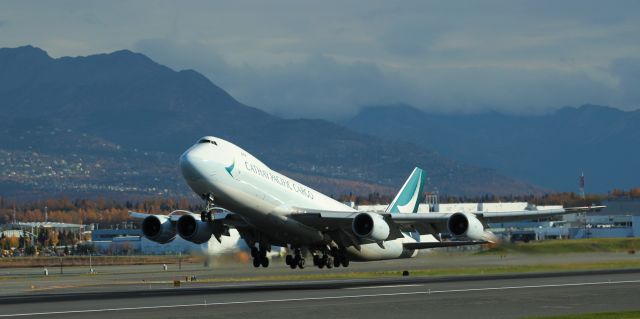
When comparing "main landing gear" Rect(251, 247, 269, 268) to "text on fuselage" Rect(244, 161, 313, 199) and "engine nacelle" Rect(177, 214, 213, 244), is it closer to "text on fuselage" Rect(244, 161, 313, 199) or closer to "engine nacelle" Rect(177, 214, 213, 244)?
"engine nacelle" Rect(177, 214, 213, 244)

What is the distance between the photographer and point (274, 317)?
4522 centimetres

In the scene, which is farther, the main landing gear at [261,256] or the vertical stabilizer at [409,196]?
the vertical stabilizer at [409,196]

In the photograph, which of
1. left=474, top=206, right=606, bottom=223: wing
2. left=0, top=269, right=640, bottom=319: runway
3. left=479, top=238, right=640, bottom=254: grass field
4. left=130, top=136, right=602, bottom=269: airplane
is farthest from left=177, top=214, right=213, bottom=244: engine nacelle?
left=479, top=238, right=640, bottom=254: grass field

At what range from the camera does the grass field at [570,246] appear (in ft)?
289

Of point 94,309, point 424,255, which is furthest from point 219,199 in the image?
point 424,255

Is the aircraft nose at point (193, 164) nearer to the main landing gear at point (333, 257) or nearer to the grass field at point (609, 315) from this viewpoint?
the main landing gear at point (333, 257)

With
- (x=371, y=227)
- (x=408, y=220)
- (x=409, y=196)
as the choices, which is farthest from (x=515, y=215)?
(x=409, y=196)

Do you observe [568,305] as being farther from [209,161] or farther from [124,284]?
[124,284]

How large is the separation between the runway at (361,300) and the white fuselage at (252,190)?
3.41 meters

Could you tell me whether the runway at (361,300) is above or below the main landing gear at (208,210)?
below

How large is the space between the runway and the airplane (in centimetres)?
332

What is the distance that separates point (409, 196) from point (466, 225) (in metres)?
20.0

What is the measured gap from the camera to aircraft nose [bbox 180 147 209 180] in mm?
63250

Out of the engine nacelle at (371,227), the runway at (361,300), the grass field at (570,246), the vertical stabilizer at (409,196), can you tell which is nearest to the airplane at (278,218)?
the engine nacelle at (371,227)
